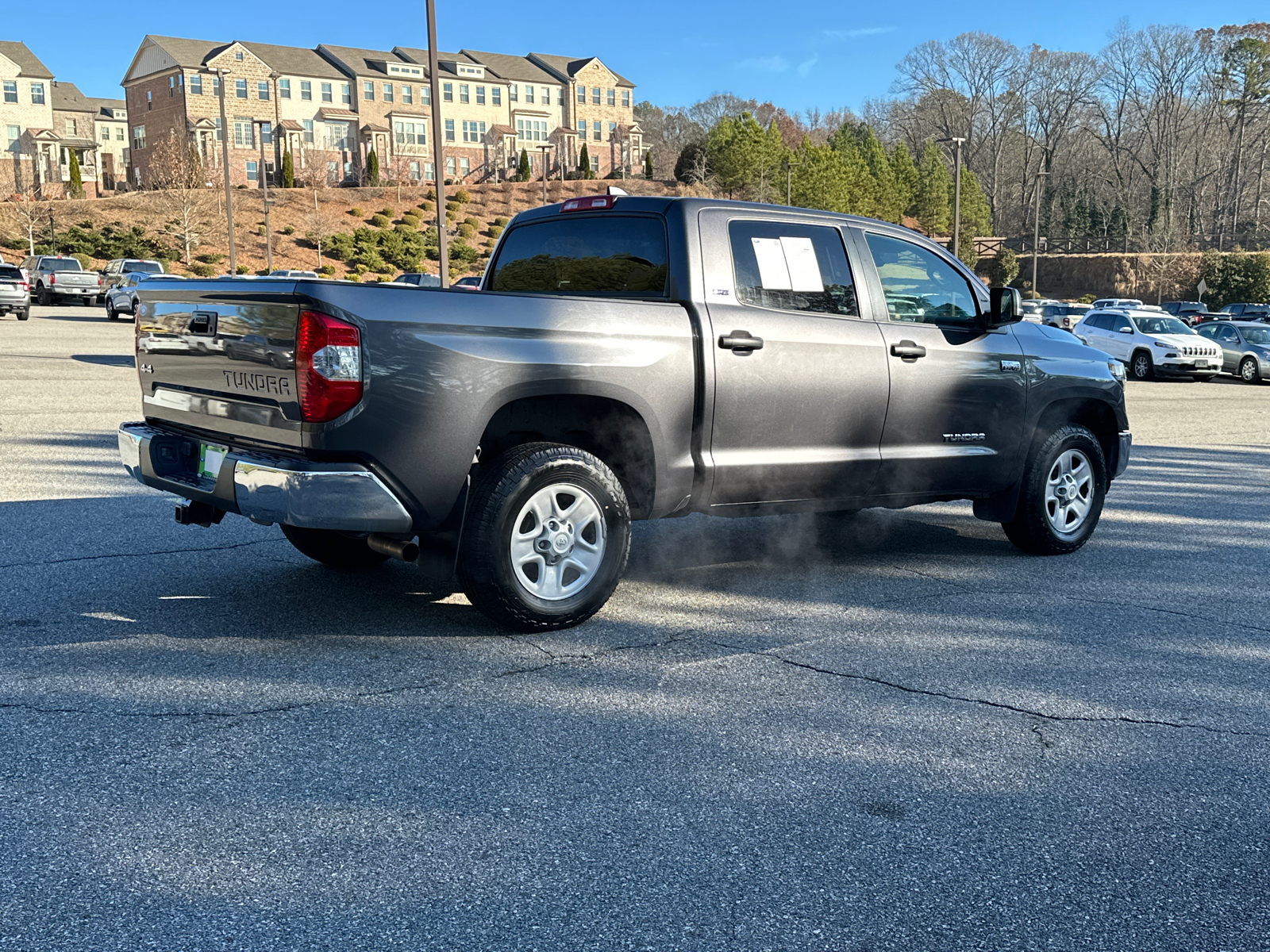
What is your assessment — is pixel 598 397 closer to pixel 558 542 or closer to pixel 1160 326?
pixel 558 542

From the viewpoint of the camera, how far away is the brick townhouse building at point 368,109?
7950 centimetres

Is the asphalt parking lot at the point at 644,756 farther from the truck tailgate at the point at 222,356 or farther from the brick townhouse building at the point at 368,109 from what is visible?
the brick townhouse building at the point at 368,109

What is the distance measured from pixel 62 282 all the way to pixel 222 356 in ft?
144

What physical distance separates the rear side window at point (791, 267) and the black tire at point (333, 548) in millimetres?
2449

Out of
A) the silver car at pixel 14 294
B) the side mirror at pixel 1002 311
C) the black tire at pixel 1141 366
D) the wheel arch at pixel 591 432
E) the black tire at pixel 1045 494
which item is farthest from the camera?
the silver car at pixel 14 294

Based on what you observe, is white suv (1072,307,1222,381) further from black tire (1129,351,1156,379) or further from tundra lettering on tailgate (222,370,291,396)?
tundra lettering on tailgate (222,370,291,396)

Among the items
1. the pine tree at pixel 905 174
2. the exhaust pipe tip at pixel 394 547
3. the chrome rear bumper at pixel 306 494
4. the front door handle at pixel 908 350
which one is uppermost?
the pine tree at pixel 905 174

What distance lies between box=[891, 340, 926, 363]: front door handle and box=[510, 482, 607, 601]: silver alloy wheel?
2013mm

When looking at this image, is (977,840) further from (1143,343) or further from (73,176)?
(73,176)

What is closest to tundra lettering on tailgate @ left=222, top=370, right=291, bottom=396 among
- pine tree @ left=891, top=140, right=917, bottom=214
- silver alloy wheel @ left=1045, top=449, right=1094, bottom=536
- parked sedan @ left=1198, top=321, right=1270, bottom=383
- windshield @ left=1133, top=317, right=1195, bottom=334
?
silver alloy wheel @ left=1045, top=449, right=1094, bottom=536

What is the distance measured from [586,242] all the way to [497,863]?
3833 mm

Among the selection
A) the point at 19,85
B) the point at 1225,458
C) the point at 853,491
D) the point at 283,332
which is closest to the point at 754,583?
the point at 853,491

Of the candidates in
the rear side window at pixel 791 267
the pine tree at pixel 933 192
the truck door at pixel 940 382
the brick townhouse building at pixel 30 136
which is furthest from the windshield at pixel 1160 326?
the pine tree at pixel 933 192

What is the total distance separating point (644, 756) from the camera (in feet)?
12.9
